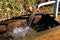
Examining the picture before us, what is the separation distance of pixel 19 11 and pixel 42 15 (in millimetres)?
1517

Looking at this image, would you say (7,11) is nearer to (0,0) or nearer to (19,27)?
(0,0)

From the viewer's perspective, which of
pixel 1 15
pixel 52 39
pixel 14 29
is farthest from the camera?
pixel 1 15

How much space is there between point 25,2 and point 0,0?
2.62ft

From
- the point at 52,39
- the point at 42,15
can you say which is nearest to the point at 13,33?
the point at 42,15

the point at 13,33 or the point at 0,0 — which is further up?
the point at 0,0

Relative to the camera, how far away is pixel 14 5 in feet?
19.1

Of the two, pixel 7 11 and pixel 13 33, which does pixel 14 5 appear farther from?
pixel 13 33

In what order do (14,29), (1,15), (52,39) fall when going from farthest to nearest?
(1,15)
(14,29)
(52,39)

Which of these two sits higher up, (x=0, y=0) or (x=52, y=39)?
(x=0, y=0)

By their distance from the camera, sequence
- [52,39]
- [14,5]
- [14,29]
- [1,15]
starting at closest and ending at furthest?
[52,39]
[14,29]
[1,15]
[14,5]

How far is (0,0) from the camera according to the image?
5.94 metres

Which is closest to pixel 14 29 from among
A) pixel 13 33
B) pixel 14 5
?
pixel 13 33

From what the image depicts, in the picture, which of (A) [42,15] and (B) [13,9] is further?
(B) [13,9]

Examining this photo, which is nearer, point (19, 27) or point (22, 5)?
point (19, 27)
